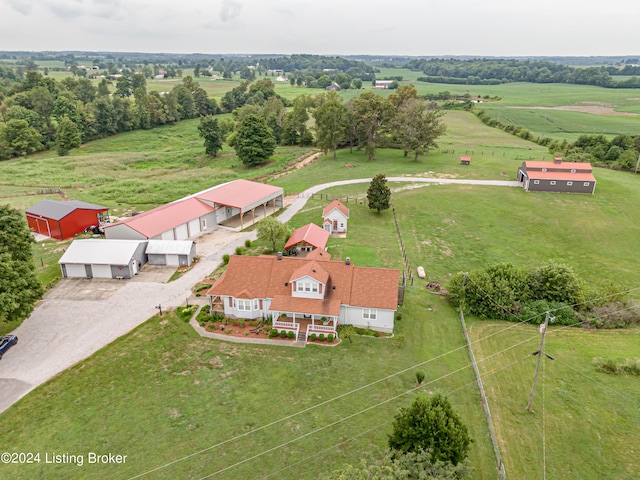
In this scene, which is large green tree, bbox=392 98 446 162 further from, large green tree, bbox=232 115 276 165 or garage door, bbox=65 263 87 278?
garage door, bbox=65 263 87 278

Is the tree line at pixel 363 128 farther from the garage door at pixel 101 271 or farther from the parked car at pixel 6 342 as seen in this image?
the parked car at pixel 6 342

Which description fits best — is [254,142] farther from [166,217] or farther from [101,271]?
[101,271]

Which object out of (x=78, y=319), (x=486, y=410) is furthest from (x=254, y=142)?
(x=486, y=410)

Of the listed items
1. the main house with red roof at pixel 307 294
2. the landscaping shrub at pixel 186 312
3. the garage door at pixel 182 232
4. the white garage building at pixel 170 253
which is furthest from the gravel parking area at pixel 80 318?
the main house with red roof at pixel 307 294

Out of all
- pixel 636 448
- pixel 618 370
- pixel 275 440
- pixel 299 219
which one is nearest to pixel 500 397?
pixel 636 448

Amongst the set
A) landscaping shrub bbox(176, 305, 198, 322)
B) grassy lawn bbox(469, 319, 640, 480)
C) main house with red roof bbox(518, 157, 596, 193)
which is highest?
main house with red roof bbox(518, 157, 596, 193)

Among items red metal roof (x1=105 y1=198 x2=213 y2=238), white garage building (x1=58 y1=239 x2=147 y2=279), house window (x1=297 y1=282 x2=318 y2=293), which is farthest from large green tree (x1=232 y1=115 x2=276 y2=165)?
house window (x1=297 y1=282 x2=318 y2=293)
